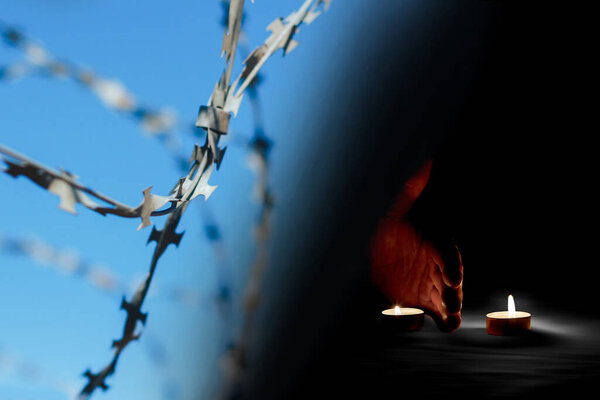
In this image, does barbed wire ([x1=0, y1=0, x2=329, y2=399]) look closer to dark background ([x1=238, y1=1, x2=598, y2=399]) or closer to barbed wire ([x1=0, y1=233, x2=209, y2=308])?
barbed wire ([x1=0, y1=233, x2=209, y2=308])

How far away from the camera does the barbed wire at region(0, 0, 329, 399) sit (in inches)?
9.9

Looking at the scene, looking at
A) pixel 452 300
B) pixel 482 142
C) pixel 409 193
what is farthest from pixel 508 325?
pixel 482 142

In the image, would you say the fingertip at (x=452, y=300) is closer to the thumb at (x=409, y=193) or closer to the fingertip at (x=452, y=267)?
the fingertip at (x=452, y=267)

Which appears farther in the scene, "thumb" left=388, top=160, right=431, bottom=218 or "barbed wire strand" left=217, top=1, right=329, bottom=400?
"thumb" left=388, top=160, right=431, bottom=218

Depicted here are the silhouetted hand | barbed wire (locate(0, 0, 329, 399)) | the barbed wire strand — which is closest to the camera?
barbed wire (locate(0, 0, 329, 399))

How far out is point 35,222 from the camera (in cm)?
28

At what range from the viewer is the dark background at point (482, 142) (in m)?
0.68

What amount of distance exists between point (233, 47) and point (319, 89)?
11.5 inches

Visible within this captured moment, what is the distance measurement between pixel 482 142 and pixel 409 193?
21cm

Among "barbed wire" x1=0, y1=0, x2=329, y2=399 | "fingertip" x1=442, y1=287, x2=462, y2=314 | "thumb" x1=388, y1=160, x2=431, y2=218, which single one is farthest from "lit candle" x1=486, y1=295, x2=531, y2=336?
"barbed wire" x1=0, y1=0, x2=329, y2=399

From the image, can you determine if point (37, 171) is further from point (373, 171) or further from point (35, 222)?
point (373, 171)

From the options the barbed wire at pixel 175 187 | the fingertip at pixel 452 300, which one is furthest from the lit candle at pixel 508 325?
the barbed wire at pixel 175 187

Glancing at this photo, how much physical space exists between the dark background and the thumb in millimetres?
15

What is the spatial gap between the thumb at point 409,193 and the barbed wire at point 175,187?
12.8 inches
